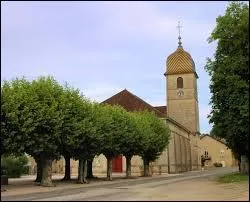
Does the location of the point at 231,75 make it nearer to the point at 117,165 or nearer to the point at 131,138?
the point at 131,138

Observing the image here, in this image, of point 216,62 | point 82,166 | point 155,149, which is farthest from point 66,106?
point 155,149

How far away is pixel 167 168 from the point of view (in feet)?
270

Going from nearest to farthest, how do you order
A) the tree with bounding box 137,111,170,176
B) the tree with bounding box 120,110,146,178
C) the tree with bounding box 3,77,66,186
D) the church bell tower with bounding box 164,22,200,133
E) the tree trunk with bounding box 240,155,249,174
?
the tree with bounding box 3,77,66,186, the tree with bounding box 120,110,146,178, the tree trunk with bounding box 240,155,249,174, the tree with bounding box 137,111,170,176, the church bell tower with bounding box 164,22,200,133

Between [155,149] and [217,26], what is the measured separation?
22511 millimetres

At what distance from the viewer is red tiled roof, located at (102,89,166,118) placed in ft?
274

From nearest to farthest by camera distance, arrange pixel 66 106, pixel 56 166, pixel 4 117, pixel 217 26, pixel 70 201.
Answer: pixel 70 201, pixel 4 117, pixel 66 106, pixel 217 26, pixel 56 166

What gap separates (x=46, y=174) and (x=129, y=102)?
1879 inches

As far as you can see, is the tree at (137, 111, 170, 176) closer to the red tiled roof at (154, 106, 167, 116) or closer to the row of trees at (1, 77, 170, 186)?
the row of trees at (1, 77, 170, 186)

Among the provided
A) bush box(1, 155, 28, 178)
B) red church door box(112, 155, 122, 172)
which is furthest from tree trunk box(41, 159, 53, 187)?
red church door box(112, 155, 122, 172)

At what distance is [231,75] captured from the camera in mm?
41562

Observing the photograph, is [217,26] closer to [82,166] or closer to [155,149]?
[82,166]

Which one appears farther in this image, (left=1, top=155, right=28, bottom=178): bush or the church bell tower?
the church bell tower

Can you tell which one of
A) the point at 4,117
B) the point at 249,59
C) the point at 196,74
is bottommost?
the point at 4,117

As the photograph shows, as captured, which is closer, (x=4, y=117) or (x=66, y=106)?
(x=4, y=117)
